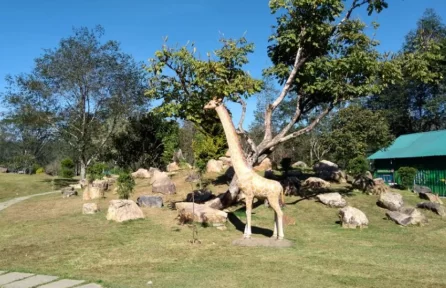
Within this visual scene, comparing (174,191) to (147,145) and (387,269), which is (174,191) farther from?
(147,145)

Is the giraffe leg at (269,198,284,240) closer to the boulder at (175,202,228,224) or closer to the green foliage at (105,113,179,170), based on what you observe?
the boulder at (175,202,228,224)

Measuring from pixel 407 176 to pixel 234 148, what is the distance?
55.8ft

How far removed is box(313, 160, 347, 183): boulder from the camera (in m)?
24.2

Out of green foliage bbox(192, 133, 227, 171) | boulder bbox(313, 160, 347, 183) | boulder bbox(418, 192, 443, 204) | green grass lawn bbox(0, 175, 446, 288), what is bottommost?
green grass lawn bbox(0, 175, 446, 288)

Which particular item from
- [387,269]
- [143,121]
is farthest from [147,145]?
[387,269]

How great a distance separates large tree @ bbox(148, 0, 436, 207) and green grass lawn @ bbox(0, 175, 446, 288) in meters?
4.64

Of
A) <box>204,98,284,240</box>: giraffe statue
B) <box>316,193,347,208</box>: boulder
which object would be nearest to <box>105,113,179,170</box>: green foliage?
<box>316,193,347,208</box>: boulder

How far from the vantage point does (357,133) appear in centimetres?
3356

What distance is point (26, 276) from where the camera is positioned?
7.70 metres

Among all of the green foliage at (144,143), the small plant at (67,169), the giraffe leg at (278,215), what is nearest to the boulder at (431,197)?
the giraffe leg at (278,215)

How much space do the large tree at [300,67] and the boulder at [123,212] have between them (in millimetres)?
3934

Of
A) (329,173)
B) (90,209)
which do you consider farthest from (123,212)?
(329,173)

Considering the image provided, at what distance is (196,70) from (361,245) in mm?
7957

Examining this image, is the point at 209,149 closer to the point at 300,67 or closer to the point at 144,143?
the point at 144,143
